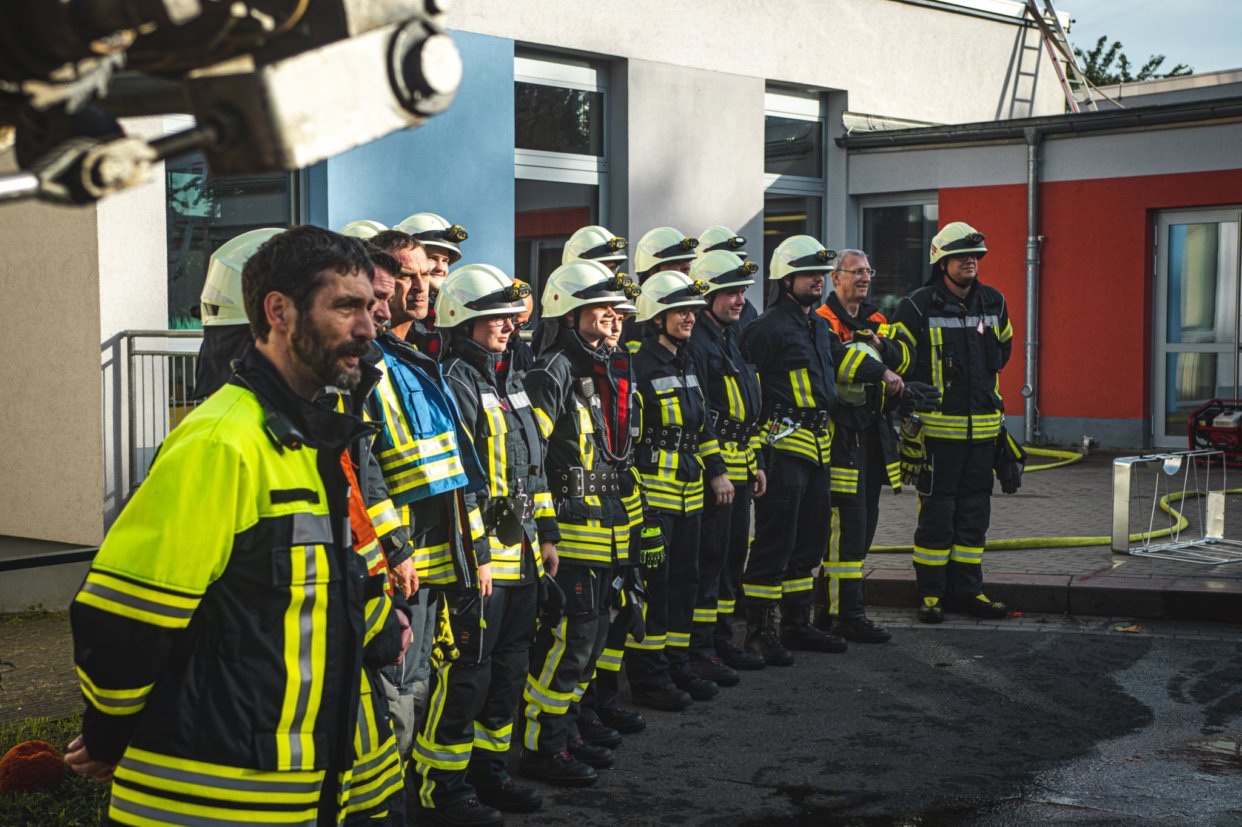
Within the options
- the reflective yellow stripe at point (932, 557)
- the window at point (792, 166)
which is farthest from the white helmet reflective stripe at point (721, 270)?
the window at point (792, 166)

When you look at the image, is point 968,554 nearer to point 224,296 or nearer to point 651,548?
point 651,548

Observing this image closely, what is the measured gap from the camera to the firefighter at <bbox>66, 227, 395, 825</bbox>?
9.34 ft

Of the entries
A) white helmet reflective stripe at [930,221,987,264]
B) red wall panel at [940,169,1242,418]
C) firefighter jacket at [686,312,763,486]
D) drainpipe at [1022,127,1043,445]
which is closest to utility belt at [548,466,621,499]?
firefighter jacket at [686,312,763,486]

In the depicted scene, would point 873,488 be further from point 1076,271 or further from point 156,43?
point 1076,271

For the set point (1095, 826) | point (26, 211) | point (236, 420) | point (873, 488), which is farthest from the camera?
point (26, 211)

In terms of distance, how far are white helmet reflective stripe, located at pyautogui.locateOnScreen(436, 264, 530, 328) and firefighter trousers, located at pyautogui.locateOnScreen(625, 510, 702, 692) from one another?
1916mm

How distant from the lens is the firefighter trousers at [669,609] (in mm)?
7133

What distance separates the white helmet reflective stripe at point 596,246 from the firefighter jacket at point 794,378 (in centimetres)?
91

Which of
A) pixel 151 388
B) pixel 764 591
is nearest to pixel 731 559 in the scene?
pixel 764 591

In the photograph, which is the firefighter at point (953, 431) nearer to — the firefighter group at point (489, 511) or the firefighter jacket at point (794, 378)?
the firefighter group at point (489, 511)

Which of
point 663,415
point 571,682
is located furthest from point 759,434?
point 571,682

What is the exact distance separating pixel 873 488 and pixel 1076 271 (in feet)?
31.4

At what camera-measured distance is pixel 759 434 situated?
8156 millimetres

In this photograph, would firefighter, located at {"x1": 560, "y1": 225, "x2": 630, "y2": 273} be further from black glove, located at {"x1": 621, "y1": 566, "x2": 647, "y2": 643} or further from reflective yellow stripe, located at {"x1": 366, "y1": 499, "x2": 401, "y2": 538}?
reflective yellow stripe, located at {"x1": 366, "y1": 499, "x2": 401, "y2": 538}
